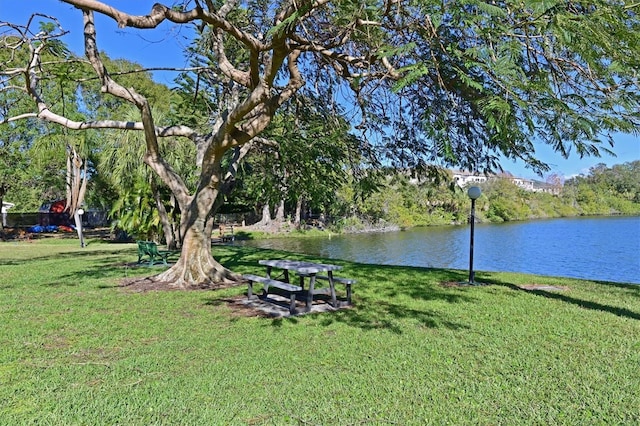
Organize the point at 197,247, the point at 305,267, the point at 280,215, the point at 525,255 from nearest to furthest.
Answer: the point at 305,267
the point at 197,247
the point at 525,255
the point at 280,215

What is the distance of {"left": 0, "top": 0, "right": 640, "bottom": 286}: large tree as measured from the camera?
13.0 ft

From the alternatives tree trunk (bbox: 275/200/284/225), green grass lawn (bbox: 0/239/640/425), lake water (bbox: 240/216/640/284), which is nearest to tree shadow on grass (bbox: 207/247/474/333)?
green grass lawn (bbox: 0/239/640/425)

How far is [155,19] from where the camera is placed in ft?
18.7

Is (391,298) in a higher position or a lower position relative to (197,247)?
lower

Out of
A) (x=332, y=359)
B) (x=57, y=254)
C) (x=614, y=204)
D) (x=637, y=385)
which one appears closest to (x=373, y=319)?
(x=332, y=359)

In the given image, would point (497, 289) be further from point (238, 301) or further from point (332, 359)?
point (332, 359)

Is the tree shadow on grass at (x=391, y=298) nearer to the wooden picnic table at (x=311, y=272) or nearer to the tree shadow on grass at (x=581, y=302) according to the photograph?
the wooden picnic table at (x=311, y=272)

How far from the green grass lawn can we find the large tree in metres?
1.90

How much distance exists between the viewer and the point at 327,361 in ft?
14.3

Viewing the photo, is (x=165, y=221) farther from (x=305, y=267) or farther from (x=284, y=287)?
(x=284, y=287)

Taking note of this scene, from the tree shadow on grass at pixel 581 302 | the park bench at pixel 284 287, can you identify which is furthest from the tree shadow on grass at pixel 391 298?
the tree shadow on grass at pixel 581 302

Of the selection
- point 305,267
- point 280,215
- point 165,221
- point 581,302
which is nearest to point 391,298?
point 305,267

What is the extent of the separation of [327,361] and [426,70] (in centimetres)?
264

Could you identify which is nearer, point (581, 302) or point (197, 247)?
point (581, 302)
